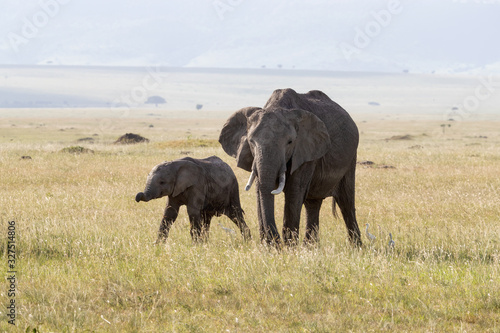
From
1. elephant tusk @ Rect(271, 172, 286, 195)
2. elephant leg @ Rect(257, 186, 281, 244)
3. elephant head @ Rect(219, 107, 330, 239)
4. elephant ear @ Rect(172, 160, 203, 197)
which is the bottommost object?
elephant leg @ Rect(257, 186, 281, 244)

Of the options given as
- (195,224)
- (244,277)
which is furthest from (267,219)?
(195,224)

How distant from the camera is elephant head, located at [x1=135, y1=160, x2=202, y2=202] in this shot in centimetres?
1073

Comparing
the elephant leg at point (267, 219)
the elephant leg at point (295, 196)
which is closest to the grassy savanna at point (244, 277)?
the elephant leg at point (267, 219)

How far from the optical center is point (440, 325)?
6824mm

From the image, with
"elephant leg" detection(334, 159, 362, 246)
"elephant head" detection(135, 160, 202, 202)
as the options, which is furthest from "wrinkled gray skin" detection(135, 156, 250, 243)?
"elephant leg" detection(334, 159, 362, 246)

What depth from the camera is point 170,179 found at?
426 inches

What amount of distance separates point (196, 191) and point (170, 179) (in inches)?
20.6

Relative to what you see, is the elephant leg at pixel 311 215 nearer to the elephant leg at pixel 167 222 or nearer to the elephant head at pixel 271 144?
the elephant head at pixel 271 144

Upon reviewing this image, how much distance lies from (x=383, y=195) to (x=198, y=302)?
1158 centimetres

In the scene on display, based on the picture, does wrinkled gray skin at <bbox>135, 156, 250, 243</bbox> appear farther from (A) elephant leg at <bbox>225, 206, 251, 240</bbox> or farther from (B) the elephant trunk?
(B) the elephant trunk

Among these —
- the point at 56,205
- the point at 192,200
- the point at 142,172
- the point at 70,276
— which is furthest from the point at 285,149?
the point at 142,172

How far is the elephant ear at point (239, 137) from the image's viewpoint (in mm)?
9875

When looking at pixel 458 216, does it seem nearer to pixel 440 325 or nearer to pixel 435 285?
pixel 435 285

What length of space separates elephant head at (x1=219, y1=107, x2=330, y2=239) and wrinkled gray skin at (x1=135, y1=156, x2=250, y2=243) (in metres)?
1.04
